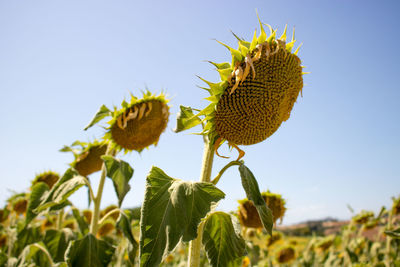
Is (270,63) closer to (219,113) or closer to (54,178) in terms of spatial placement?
(219,113)

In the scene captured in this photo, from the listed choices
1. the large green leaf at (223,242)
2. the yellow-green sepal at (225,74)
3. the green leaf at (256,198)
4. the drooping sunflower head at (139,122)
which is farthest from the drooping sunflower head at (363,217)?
the yellow-green sepal at (225,74)

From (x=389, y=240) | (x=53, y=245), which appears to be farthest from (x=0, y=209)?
(x=389, y=240)

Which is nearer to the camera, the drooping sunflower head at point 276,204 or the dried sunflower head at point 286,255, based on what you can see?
the drooping sunflower head at point 276,204

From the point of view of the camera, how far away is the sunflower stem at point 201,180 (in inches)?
68.1

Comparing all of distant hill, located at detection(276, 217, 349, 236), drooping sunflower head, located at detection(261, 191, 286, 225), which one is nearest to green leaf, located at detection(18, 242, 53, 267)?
drooping sunflower head, located at detection(261, 191, 286, 225)

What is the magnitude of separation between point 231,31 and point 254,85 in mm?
339

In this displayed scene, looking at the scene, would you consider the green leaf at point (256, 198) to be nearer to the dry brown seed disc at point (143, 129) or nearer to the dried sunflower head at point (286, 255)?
the dry brown seed disc at point (143, 129)

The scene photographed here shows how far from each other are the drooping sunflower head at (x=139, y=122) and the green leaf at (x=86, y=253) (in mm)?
1119

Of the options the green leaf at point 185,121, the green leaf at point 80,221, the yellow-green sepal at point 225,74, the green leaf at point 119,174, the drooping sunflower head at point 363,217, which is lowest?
the green leaf at point 80,221

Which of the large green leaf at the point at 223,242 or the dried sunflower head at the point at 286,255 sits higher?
the large green leaf at the point at 223,242

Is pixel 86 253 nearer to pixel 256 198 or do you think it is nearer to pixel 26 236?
pixel 256 198

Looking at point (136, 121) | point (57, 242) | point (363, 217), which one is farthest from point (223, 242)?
point (363, 217)

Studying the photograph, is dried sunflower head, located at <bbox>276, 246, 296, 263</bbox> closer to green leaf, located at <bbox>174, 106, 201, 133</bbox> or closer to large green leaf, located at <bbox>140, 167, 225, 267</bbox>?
green leaf, located at <bbox>174, 106, 201, 133</bbox>

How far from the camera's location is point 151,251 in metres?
1.35
